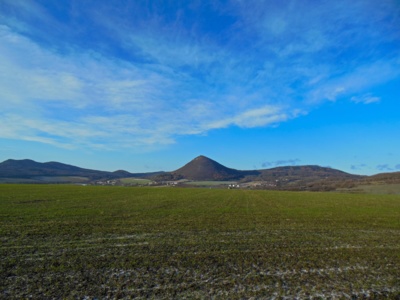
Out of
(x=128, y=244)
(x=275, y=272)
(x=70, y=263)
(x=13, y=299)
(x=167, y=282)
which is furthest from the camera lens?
(x=128, y=244)

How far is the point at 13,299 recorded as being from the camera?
7.80 m

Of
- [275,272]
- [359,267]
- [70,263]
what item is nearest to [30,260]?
[70,263]

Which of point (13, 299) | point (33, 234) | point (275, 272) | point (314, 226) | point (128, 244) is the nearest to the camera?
point (13, 299)

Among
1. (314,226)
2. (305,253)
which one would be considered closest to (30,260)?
(305,253)

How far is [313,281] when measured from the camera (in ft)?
31.5

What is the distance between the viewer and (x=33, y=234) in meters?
16.5

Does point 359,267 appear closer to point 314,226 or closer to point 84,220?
point 314,226

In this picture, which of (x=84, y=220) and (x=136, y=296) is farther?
(x=84, y=220)

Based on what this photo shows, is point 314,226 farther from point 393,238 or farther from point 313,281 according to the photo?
point 313,281

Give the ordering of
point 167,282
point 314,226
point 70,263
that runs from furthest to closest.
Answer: point 314,226, point 70,263, point 167,282

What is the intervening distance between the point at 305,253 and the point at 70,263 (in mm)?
10178

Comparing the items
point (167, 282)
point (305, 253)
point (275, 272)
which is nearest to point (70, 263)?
point (167, 282)

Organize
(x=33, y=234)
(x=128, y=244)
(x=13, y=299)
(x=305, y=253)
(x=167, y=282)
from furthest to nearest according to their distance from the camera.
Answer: (x=33, y=234) < (x=128, y=244) < (x=305, y=253) < (x=167, y=282) < (x=13, y=299)

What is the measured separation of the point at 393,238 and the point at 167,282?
49.8 feet
